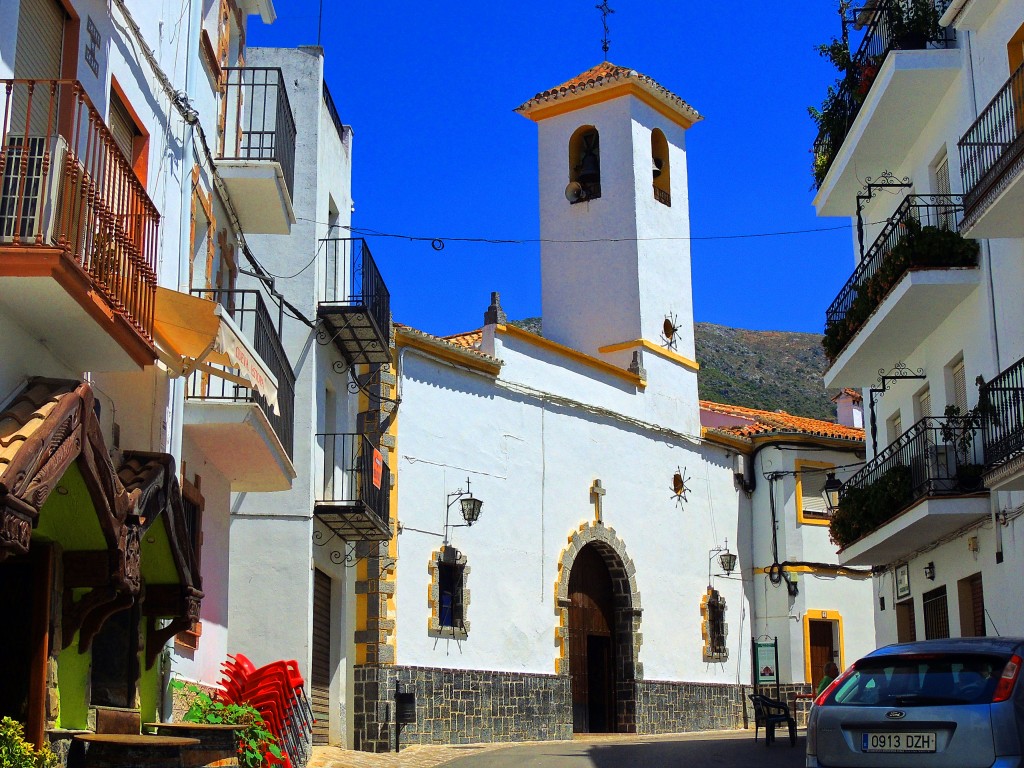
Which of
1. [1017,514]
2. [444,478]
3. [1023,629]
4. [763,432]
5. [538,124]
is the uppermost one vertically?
[538,124]

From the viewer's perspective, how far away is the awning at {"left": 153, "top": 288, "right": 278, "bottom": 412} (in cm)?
1005

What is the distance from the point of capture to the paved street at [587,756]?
15945 millimetres

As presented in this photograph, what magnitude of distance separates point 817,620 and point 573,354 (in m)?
9.31

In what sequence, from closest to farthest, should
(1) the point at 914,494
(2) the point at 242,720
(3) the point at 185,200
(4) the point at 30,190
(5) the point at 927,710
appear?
(4) the point at 30,190
(5) the point at 927,710
(3) the point at 185,200
(2) the point at 242,720
(1) the point at 914,494

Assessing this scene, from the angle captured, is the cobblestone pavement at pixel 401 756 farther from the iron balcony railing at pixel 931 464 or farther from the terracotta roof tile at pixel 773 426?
the terracotta roof tile at pixel 773 426

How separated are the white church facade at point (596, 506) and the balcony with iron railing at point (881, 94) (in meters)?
7.21

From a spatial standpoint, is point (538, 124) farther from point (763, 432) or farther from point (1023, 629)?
point (1023, 629)

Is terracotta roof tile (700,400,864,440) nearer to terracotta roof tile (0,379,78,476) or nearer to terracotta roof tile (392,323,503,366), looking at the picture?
terracotta roof tile (392,323,503,366)

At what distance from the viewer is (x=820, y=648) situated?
103ft

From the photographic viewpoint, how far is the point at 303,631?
18.5 metres

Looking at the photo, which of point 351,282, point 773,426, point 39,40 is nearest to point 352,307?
point 351,282

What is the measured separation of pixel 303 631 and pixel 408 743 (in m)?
3.96

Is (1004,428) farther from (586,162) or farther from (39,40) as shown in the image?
(586,162)

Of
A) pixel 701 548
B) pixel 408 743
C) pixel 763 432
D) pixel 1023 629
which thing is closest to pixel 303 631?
pixel 408 743
